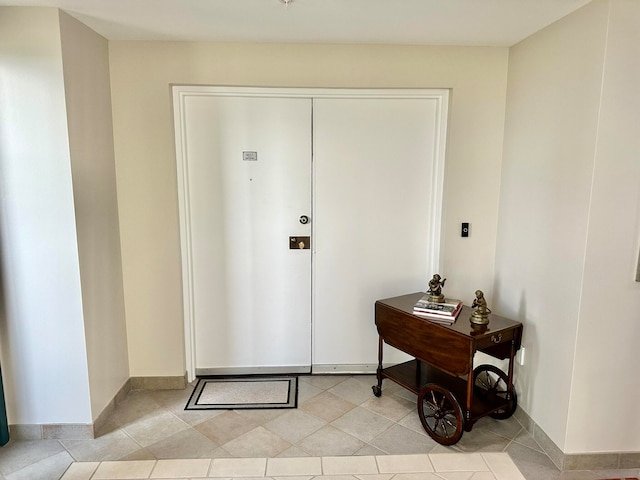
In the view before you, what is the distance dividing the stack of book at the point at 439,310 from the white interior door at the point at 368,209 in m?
0.48

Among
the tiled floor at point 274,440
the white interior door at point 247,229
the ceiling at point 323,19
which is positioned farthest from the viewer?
the white interior door at point 247,229

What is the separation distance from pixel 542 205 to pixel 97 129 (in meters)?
2.50

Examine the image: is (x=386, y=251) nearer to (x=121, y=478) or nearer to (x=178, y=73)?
(x=178, y=73)

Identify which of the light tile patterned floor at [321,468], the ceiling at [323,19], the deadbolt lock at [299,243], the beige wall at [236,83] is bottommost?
the light tile patterned floor at [321,468]

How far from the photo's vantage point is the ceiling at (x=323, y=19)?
1.90 m

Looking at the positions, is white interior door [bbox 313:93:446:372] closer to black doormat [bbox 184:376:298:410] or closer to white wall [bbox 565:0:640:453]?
black doormat [bbox 184:376:298:410]

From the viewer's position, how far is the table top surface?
2.10 metres

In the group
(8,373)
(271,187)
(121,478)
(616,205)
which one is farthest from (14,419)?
(616,205)

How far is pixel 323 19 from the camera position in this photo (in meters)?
2.10

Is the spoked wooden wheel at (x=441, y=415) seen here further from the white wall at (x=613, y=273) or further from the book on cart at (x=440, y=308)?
the white wall at (x=613, y=273)

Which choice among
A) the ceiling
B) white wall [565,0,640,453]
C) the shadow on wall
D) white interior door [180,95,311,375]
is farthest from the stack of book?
the shadow on wall

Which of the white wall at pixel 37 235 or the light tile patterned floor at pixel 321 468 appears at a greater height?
the white wall at pixel 37 235

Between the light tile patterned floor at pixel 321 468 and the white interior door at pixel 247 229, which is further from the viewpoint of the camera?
the white interior door at pixel 247 229

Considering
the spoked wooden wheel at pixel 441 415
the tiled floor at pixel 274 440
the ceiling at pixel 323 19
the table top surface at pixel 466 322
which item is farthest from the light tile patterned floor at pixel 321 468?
the ceiling at pixel 323 19
